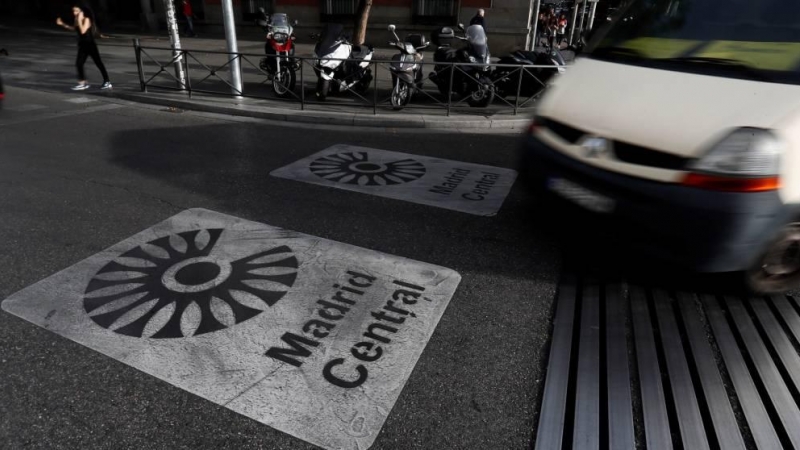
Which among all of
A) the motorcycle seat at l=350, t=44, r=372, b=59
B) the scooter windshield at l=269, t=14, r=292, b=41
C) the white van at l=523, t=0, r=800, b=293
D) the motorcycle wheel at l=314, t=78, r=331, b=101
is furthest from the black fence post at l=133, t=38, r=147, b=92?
the white van at l=523, t=0, r=800, b=293

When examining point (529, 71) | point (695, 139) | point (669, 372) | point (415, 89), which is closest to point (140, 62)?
point (415, 89)

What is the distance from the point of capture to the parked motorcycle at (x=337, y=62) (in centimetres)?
885

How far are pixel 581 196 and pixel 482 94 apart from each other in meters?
6.01

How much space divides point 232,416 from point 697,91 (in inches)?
129

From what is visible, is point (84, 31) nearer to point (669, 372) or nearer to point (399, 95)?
point (399, 95)

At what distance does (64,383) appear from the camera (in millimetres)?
2432

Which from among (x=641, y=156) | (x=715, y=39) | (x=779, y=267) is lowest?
(x=779, y=267)

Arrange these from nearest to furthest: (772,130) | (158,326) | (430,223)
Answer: (772,130), (158,326), (430,223)

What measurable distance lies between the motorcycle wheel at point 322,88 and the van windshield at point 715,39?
5.85 metres

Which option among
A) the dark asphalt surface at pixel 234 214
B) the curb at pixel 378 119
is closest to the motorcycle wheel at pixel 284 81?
the curb at pixel 378 119

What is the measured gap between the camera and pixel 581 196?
11.0ft

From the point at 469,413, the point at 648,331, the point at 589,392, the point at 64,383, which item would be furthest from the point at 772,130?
the point at 64,383

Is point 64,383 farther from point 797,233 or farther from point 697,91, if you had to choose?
point 797,233

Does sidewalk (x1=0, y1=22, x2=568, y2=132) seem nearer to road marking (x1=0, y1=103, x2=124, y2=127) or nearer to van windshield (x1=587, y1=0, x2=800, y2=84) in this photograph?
road marking (x1=0, y1=103, x2=124, y2=127)
